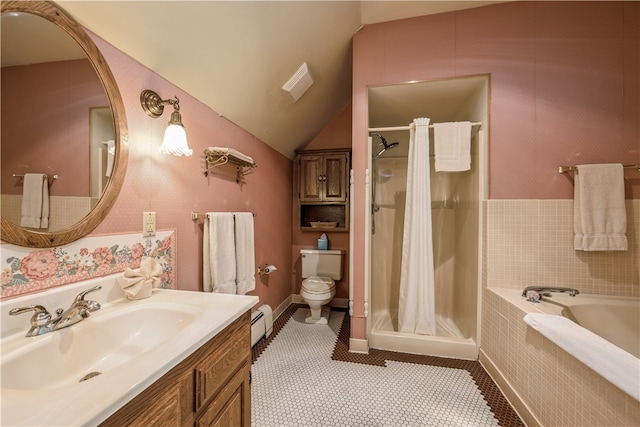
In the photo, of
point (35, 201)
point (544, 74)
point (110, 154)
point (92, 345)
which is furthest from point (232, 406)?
point (544, 74)

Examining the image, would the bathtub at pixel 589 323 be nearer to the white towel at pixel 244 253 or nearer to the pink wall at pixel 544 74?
the pink wall at pixel 544 74

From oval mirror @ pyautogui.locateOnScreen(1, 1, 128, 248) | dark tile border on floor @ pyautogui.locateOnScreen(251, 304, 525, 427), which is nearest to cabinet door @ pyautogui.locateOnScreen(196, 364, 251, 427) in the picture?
oval mirror @ pyautogui.locateOnScreen(1, 1, 128, 248)

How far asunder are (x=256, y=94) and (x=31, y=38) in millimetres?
1206

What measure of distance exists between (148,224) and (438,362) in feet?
7.17

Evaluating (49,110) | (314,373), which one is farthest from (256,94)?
(314,373)

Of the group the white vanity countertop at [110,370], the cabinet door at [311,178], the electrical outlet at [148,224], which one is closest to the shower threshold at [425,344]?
the white vanity countertop at [110,370]

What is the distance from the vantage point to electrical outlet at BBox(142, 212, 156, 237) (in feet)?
3.82

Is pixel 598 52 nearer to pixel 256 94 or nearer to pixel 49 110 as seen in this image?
pixel 256 94

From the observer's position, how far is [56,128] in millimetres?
859

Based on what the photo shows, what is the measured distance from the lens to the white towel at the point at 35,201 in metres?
0.76

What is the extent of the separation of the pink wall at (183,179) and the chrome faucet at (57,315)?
33 centimetres

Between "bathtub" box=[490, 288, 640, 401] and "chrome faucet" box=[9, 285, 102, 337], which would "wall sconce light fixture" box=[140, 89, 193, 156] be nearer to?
"chrome faucet" box=[9, 285, 102, 337]

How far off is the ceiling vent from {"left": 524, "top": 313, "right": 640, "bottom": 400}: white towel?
88.3 inches

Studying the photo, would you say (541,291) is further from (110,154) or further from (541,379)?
(110,154)
